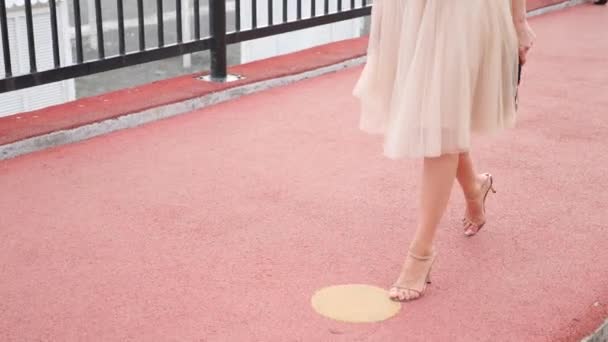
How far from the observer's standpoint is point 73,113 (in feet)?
15.3

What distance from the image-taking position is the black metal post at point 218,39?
5.33 meters

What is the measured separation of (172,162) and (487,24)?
188 cm

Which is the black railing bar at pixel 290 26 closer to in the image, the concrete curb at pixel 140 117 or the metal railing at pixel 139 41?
the metal railing at pixel 139 41

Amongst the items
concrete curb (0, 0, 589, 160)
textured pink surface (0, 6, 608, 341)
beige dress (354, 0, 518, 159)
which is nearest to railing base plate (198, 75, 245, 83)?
concrete curb (0, 0, 589, 160)

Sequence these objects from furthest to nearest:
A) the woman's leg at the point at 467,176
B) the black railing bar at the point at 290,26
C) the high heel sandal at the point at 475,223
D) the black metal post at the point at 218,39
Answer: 1. the black railing bar at the point at 290,26
2. the black metal post at the point at 218,39
3. the high heel sandal at the point at 475,223
4. the woman's leg at the point at 467,176

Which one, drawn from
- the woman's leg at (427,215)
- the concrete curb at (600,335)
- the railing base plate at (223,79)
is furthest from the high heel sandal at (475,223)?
the railing base plate at (223,79)

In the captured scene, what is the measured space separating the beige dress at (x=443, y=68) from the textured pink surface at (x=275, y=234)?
548 millimetres

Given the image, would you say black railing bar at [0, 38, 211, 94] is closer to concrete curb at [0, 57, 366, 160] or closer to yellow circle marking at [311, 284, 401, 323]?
concrete curb at [0, 57, 366, 160]

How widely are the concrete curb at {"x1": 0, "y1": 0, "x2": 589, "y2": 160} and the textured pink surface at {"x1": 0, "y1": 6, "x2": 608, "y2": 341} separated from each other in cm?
6

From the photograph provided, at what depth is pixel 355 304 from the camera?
9.18 feet

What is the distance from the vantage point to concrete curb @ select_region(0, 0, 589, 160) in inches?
166

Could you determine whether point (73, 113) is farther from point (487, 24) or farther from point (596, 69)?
point (596, 69)

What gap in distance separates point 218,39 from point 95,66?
0.92 m

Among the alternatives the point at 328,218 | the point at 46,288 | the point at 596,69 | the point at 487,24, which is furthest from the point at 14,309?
the point at 596,69
